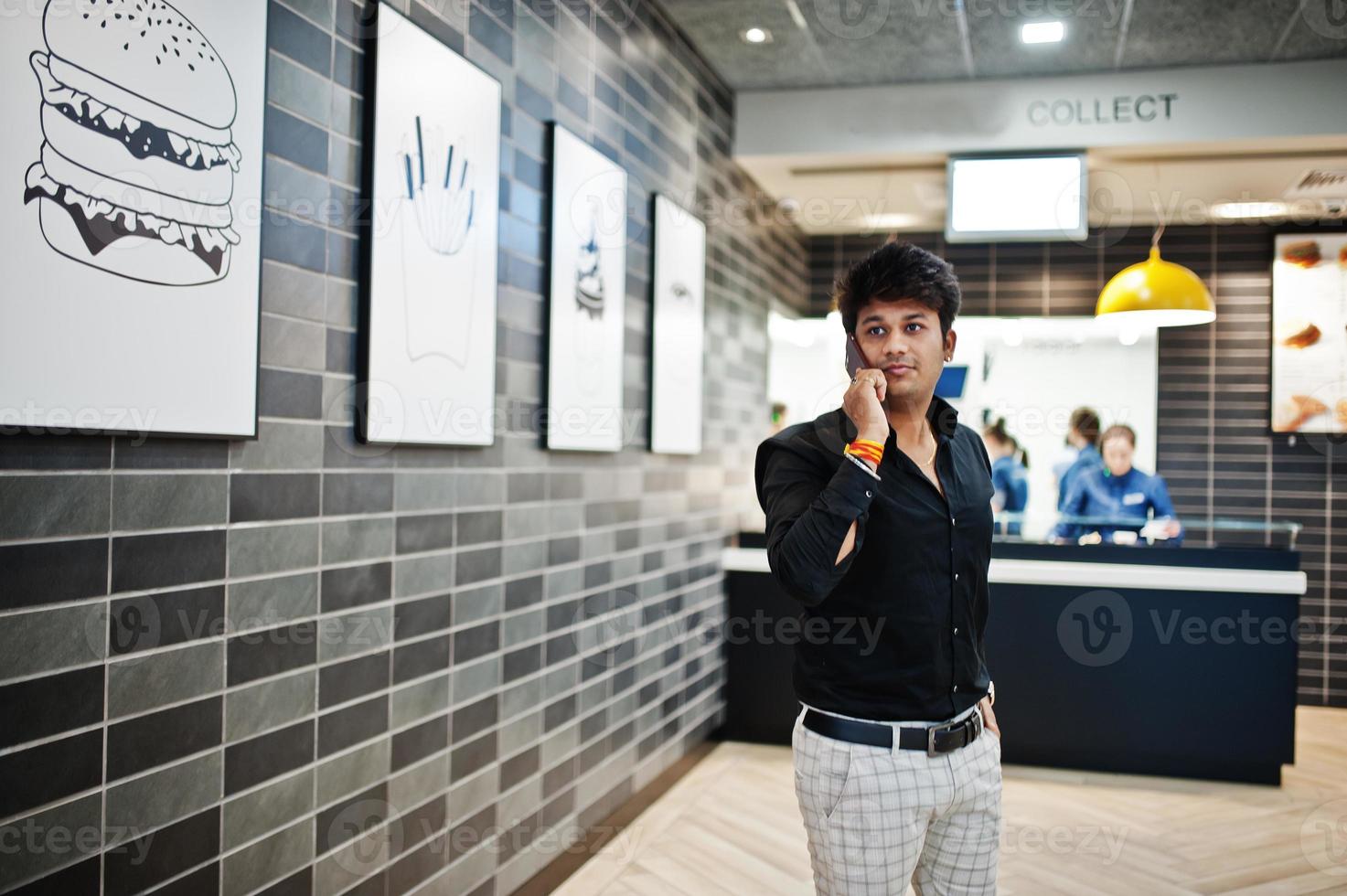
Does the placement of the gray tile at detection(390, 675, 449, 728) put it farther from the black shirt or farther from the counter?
the counter

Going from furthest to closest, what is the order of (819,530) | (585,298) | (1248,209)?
(1248,209) < (585,298) < (819,530)

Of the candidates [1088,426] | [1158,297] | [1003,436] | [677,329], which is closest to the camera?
[677,329]

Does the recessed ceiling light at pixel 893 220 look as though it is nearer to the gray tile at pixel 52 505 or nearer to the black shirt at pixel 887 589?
the black shirt at pixel 887 589

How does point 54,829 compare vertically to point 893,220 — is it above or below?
below

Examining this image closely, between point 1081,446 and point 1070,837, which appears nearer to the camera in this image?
point 1070,837

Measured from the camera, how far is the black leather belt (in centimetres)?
152

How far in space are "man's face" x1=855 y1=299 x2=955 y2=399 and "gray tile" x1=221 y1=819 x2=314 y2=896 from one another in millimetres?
1430

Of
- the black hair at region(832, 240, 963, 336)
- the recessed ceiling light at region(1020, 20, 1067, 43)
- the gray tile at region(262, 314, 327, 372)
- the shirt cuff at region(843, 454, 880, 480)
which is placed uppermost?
the recessed ceiling light at region(1020, 20, 1067, 43)

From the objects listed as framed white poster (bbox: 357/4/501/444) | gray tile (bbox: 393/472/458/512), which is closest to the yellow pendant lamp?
framed white poster (bbox: 357/4/501/444)

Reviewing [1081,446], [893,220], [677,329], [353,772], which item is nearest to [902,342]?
[353,772]

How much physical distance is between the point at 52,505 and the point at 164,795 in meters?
0.54

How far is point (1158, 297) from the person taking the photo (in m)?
4.49

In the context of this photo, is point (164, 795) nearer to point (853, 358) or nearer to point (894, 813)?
point (894, 813)

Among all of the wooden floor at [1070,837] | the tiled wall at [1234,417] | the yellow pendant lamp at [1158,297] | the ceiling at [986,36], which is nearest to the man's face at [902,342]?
the wooden floor at [1070,837]
